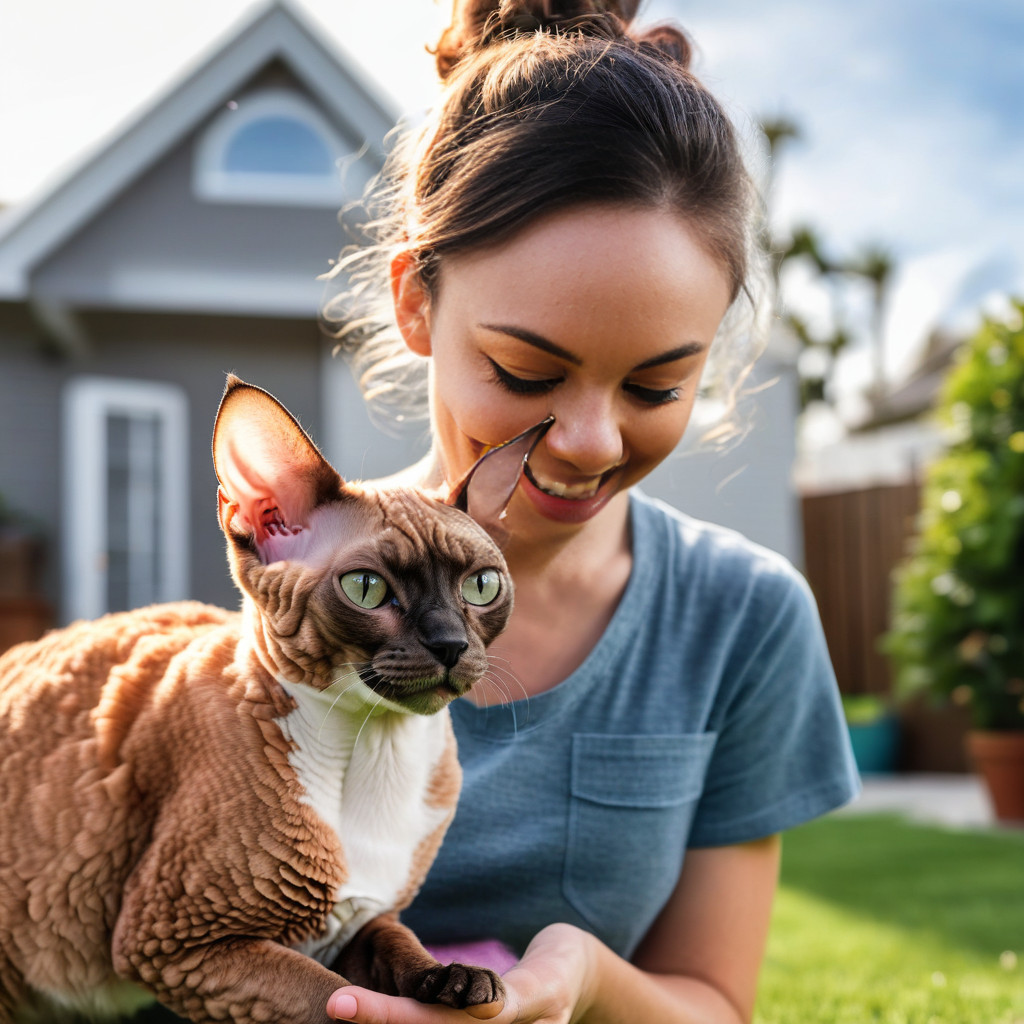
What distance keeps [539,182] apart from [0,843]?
3.62 ft

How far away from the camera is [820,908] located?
446cm

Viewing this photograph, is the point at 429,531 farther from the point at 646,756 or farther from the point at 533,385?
the point at 646,756

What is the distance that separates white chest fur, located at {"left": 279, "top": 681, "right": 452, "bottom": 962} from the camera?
1239 mm

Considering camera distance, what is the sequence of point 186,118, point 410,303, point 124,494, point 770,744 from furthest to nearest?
point 124,494 → point 186,118 → point 770,744 → point 410,303

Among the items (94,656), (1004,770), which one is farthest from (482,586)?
(1004,770)

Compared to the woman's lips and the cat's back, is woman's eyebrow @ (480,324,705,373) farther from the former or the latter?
the cat's back

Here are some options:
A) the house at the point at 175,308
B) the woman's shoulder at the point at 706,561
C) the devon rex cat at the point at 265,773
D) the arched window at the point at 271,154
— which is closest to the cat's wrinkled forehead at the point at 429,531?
the devon rex cat at the point at 265,773

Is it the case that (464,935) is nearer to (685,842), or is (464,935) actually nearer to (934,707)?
(685,842)

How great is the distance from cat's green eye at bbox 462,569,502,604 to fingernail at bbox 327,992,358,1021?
0.42 m

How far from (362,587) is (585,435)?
0.47m

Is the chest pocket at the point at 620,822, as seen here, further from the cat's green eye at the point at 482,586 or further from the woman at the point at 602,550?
the cat's green eye at the point at 482,586

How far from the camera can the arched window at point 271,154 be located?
9.05 metres

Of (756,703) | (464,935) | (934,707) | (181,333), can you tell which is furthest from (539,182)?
(181,333)

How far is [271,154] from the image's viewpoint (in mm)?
9188
